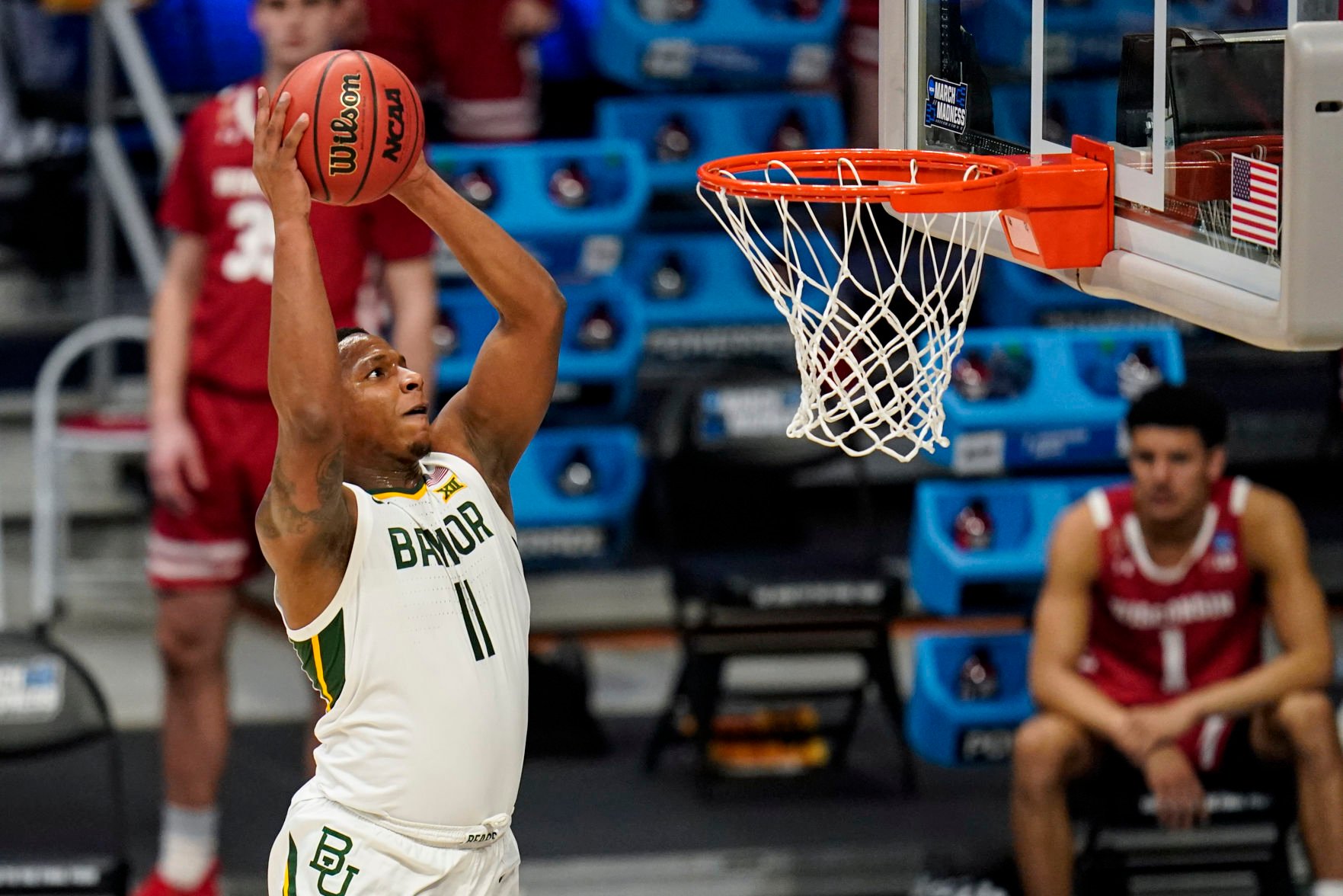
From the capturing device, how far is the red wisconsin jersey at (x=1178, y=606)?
→ 207 inches

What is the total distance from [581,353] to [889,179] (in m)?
2.77

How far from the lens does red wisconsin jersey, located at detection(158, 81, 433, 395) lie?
5.14 m

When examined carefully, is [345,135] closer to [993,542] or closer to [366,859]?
[366,859]

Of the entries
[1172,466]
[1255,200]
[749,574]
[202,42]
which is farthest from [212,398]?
[202,42]

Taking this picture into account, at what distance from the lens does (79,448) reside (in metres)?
6.77

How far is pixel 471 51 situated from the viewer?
6.99 meters

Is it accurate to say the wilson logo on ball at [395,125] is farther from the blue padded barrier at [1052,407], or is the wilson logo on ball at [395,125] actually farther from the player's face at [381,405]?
the blue padded barrier at [1052,407]

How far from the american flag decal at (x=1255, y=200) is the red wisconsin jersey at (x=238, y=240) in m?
2.40

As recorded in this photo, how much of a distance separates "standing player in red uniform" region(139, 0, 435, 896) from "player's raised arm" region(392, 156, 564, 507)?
1458 mm

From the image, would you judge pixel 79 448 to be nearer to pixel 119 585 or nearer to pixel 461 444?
pixel 119 585

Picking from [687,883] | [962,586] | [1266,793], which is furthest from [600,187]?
[1266,793]

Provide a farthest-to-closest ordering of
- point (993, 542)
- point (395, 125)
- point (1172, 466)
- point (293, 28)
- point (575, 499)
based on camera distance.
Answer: point (575, 499) < point (993, 542) < point (1172, 466) < point (293, 28) < point (395, 125)

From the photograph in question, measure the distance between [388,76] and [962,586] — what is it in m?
2.87

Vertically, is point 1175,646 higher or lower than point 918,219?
lower
